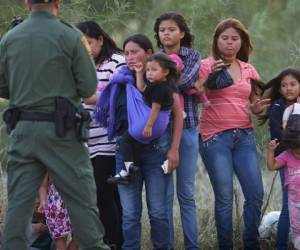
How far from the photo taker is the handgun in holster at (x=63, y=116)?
5.03 meters

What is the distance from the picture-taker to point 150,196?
241 inches

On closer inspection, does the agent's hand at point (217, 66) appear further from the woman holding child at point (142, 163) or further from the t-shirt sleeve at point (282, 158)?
the t-shirt sleeve at point (282, 158)

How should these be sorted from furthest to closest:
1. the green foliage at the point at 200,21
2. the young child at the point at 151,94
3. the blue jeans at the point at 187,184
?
the green foliage at the point at 200,21 → the blue jeans at the point at 187,184 → the young child at the point at 151,94

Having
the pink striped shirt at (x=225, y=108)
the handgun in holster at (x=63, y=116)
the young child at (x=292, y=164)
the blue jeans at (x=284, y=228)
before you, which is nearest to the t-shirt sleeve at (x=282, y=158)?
the young child at (x=292, y=164)

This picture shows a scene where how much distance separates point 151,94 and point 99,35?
2.94 ft

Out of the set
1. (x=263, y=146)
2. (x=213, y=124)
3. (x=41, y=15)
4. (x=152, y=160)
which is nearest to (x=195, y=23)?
(x=263, y=146)

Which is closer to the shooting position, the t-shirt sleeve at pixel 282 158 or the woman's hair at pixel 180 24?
the woman's hair at pixel 180 24

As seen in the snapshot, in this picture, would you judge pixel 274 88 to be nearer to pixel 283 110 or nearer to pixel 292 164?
pixel 283 110

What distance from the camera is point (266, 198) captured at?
26.5ft

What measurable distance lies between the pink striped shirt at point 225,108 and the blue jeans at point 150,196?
56cm

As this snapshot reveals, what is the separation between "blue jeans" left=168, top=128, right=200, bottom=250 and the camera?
6293mm

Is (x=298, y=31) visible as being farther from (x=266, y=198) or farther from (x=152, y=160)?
(x=152, y=160)

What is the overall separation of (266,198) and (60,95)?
3.59 meters

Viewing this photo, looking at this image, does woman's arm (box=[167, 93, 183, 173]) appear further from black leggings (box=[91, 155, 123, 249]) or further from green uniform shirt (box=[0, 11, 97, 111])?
green uniform shirt (box=[0, 11, 97, 111])
